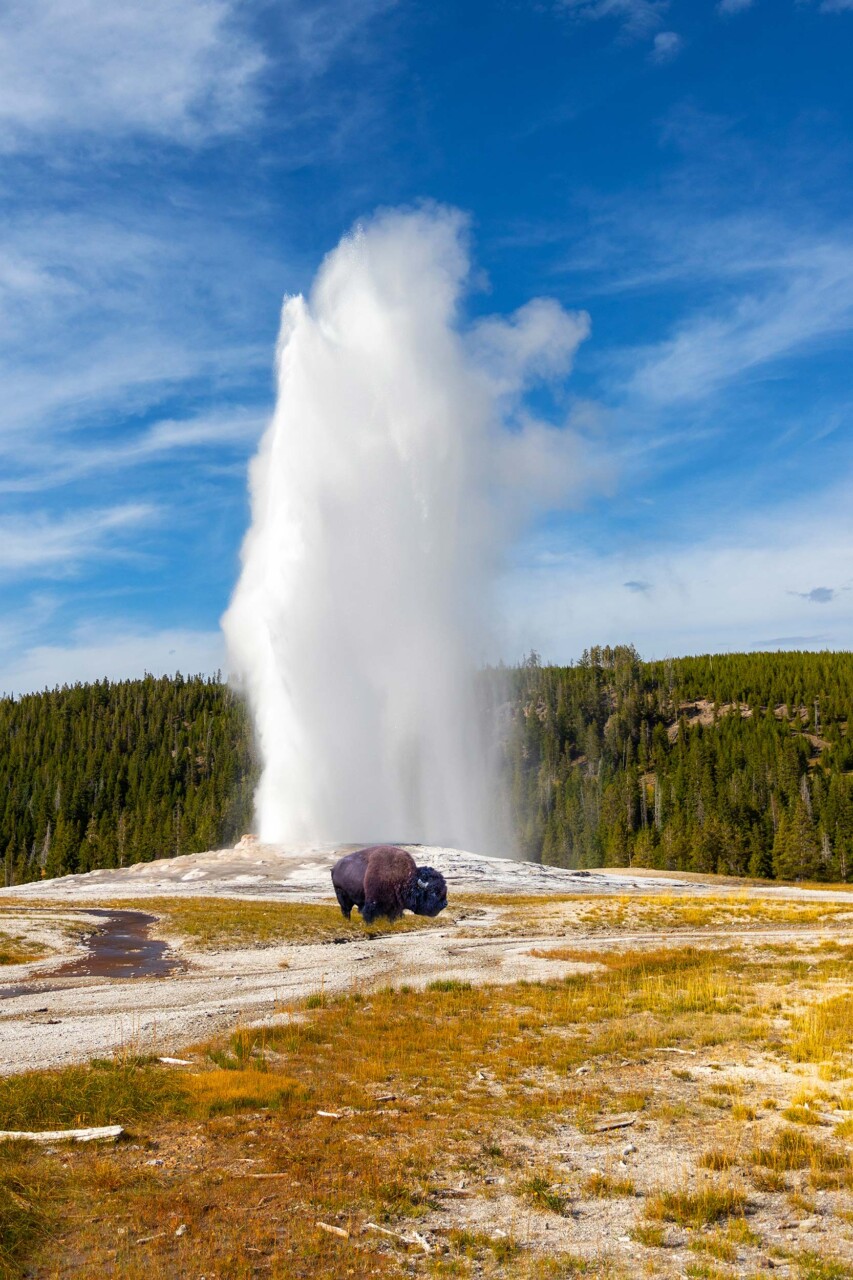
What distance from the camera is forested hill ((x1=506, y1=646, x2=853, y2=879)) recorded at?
9650 cm

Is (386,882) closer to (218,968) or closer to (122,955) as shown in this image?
(218,968)

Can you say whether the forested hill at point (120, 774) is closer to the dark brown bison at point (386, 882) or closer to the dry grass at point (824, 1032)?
the dark brown bison at point (386, 882)

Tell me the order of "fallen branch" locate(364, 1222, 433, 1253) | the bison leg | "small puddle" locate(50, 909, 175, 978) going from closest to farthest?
"fallen branch" locate(364, 1222, 433, 1253)
"small puddle" locate(50, 909, 175, 978)
the bison leg

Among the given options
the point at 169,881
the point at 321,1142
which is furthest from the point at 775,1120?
→ the point at 169,881

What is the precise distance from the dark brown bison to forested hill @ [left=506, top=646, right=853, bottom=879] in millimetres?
69659

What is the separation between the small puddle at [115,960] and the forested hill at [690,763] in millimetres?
71066

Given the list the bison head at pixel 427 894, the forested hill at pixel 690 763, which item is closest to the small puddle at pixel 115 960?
the bison head at pixel 427 894

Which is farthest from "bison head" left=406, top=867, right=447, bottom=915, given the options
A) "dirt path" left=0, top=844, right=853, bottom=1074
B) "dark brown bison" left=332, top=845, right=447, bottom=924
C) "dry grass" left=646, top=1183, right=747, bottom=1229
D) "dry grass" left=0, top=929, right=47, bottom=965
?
"dry grass" left=646, top=1183, right=747, bottom=1229

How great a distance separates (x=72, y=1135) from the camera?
10977 mm

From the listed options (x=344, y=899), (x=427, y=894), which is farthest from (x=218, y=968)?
(x=427, y=894)

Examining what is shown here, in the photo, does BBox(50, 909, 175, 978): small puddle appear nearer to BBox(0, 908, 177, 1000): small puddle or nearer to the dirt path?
BBox(0, 908, 177, 1000): small puddle

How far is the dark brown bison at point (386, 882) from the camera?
32.3 meters

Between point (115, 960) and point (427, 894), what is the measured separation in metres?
11.2

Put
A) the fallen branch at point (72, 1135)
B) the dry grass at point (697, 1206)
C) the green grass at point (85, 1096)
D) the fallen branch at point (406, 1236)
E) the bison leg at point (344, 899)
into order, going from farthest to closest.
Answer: the bison leg at point (344, 899)
the green grass at point (85, 1096)
the fallen branch at point (72, 1135)
the dry grass at point (697, 1206)
the fallen branch at point (406, 1236)
